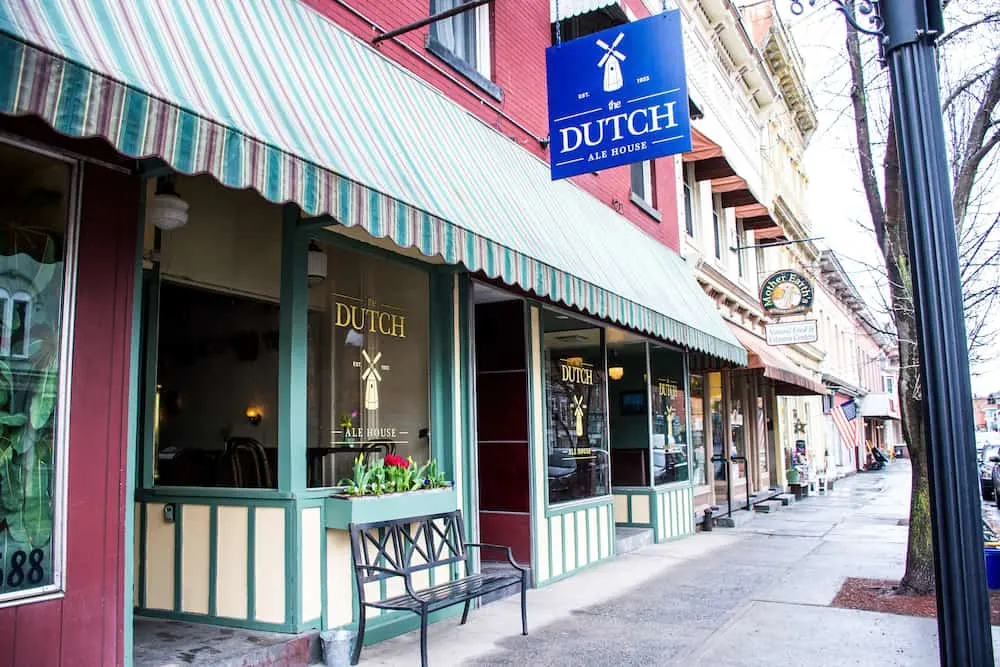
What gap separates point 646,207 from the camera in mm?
12883

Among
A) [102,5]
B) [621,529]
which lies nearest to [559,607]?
[621,529]

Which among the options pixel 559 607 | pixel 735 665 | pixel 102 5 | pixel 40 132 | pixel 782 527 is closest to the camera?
pixel 102 5

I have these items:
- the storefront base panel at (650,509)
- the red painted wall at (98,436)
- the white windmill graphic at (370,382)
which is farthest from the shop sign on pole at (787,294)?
the red painted wall at (98,436)

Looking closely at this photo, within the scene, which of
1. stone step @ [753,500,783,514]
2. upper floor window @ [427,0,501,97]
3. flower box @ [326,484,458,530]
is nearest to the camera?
flower box @ [326,484,458,530]

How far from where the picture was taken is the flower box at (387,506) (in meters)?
5.89

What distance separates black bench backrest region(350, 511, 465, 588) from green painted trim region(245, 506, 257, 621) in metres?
0.67

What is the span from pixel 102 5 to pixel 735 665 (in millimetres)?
5516

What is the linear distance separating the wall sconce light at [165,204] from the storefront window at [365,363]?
44.4 inches

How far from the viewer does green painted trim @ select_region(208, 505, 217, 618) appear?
5852 mm

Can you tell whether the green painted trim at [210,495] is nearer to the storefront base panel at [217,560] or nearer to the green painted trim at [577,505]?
the storefront base panel at [217,560]

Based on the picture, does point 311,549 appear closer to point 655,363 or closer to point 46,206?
point 46,206

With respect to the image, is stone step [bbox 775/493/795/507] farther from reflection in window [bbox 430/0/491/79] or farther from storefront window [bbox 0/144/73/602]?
storefront window [bbox 0/144/73/602]

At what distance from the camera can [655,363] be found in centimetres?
1278

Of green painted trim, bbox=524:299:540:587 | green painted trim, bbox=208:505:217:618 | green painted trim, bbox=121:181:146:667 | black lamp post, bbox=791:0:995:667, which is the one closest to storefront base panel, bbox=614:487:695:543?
green painted trim, bbox=524:299:540:587
